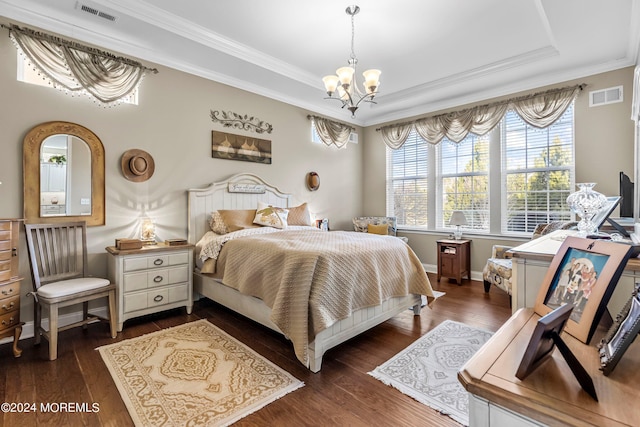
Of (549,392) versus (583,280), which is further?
(583,280)

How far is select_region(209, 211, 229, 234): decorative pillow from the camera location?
11.9ft

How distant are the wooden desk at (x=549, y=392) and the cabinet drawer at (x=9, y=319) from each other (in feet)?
10.0

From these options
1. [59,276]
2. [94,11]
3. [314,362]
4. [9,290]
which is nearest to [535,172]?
[314,362]

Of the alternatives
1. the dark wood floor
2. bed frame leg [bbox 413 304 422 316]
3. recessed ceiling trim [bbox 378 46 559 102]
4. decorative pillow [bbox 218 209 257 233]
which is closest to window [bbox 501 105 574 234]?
recessed ceiling trim [bbox 378 46 559 102]

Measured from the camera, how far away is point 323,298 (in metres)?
2.16

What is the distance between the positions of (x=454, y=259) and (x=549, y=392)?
4.17 meters

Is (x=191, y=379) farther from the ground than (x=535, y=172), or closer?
closer

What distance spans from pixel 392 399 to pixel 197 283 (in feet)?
8.41

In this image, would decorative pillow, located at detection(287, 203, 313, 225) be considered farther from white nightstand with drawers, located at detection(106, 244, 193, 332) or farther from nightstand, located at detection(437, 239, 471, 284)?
nightstand, located at detection(437, 239, 471, 284)

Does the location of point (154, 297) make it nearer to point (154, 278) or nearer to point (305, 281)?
point (154, 278)

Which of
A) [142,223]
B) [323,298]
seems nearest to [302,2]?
[323,298]

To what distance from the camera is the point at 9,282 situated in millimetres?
2264

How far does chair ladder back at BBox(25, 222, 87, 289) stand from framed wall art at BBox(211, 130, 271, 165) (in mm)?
1746

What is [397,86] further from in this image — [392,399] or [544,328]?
[544,328]
